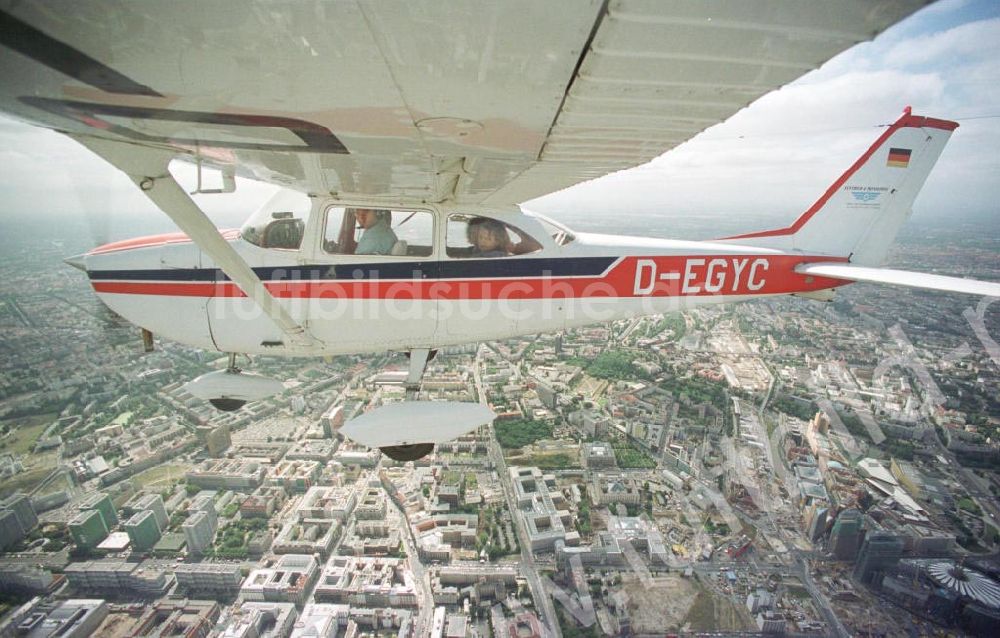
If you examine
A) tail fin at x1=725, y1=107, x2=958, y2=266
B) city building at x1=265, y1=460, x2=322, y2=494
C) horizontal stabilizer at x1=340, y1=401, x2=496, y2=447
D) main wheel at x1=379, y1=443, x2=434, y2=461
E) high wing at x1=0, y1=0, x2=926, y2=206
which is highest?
tail fin at x1=725, y1=107, x2=958, y2=266

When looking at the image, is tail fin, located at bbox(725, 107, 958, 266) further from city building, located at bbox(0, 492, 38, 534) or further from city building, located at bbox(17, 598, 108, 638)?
city building, located at bbox(0, 492, 38, 534)

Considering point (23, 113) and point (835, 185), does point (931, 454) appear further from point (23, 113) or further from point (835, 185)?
point (23, 113)

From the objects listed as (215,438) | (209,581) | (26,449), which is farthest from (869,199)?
(26,449)

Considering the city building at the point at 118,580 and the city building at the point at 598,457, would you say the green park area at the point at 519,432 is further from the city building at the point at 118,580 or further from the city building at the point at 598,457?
the city building at the point at 118,580

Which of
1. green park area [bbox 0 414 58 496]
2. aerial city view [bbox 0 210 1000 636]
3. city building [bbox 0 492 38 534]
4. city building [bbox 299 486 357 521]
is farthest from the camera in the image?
green park area [bbox 0 414 58 496]

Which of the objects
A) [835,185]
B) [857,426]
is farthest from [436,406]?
[857,426]

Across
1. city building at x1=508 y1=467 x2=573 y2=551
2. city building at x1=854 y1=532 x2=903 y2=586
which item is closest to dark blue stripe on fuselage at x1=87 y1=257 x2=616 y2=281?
city building at x1=508 y1=467 x2=573 y2=551
